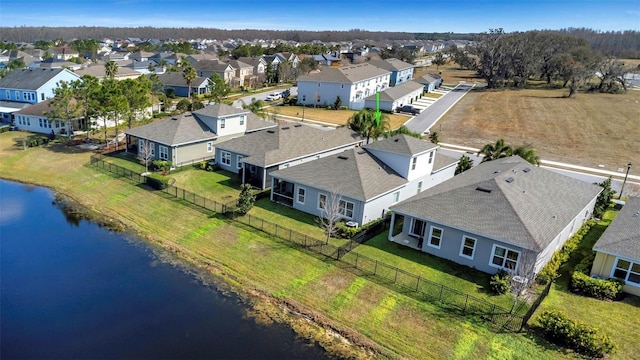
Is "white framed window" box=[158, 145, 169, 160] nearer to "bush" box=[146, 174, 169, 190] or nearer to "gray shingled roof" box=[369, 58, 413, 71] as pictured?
"bush" box=[146, 174, 169, 190]

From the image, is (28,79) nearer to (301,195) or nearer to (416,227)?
(301,195)

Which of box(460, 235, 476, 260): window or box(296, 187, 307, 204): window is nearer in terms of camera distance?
box(460, 235, 476, 260): window

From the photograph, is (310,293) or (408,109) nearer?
(310,293)

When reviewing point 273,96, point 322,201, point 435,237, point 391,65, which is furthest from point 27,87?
point 391,65

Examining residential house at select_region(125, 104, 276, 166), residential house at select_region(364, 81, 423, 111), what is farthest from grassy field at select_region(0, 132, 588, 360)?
residential house at select_region(364, 81, 423, 111)

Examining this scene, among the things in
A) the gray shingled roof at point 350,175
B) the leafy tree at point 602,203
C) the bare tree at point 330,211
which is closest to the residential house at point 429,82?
the leafy tree at point 602,203
